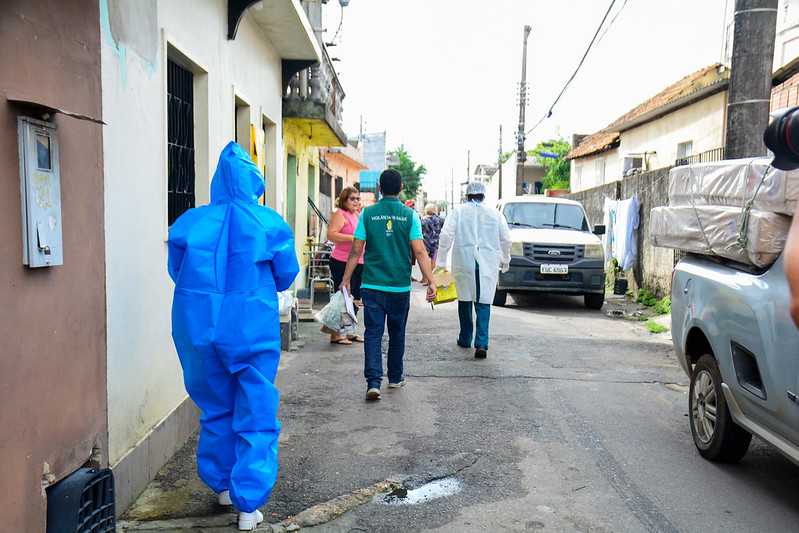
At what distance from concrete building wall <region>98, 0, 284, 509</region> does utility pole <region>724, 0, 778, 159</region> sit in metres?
4.72

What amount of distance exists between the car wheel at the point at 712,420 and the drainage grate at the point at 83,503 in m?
3.39

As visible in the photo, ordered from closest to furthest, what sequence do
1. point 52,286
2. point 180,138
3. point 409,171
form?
point 52,286 < point 180,138 < point 409,171

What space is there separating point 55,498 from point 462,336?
5.78m

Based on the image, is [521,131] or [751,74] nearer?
[751,74]

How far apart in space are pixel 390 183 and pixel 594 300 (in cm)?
749

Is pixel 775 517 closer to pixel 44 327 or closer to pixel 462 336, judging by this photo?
pixel 44 327

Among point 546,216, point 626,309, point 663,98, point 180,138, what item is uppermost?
point 663,98

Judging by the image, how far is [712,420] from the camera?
436 cm

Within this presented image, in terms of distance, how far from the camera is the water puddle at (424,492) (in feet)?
12.5

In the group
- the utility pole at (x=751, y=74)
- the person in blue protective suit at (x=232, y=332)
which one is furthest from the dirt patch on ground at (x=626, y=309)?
the person in blue protective suit at (x=232, y=332)

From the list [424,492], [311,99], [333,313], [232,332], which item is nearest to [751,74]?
[333,313]

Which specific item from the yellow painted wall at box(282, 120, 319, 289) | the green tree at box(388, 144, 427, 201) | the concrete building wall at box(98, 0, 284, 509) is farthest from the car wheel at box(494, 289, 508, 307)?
the green tree at box(388, 144, 427, 201)

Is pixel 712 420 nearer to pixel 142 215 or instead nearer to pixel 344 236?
pixel 142 215

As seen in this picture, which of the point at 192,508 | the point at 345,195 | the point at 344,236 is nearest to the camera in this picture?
the point at 192,508
